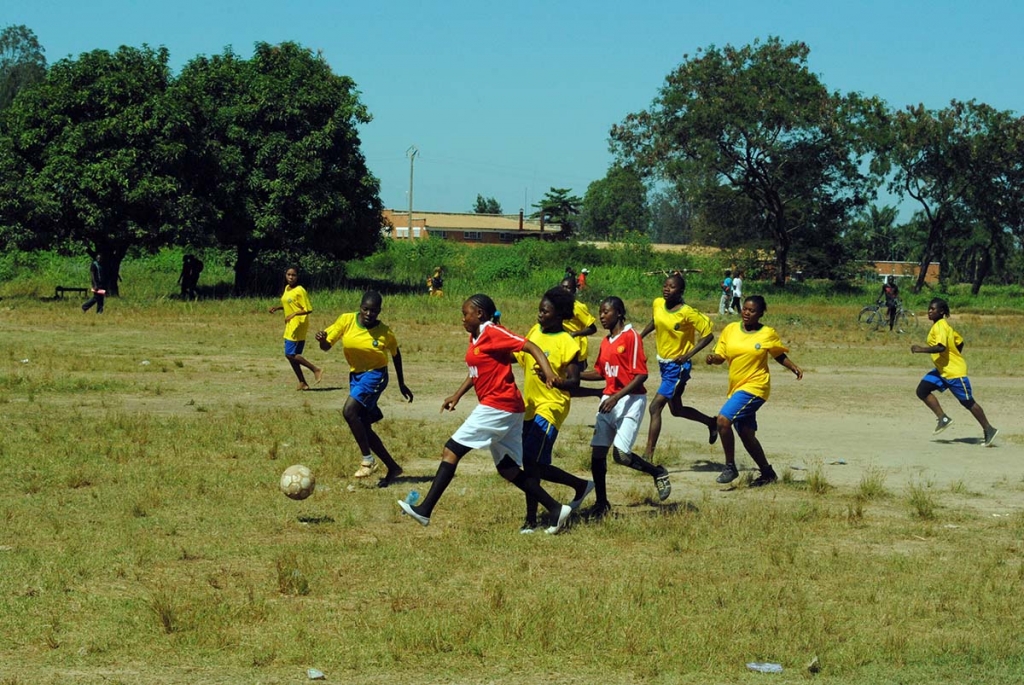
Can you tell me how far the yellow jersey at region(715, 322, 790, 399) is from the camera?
1120cm

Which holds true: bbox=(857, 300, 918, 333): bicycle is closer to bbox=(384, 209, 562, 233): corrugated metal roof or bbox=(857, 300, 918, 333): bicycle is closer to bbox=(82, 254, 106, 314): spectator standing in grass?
bbox=(82, 254, 106, 314): spectator standing in grass

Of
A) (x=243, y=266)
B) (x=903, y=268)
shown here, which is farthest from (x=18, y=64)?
(x=903, y=268)

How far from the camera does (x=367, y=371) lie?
11328 millimetres

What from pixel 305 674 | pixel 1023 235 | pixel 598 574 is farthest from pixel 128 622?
pixel 1023 235

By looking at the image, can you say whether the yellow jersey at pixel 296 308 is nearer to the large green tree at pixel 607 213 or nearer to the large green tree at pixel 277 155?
the large green tree at pixel 277 155

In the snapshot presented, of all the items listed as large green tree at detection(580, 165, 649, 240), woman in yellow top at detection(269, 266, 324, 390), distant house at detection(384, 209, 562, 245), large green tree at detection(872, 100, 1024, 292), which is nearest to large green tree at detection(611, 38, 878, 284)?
large green tree at detection(872, 100, 1024, 292)

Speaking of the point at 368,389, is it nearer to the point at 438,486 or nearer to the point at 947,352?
the point at 438,486

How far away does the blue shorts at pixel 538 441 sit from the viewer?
9.18 meters

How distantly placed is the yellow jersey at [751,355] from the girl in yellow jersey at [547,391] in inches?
98.1

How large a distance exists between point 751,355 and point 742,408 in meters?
0.49

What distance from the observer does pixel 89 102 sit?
37.7 metres

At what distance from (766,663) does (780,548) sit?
7.91 feet

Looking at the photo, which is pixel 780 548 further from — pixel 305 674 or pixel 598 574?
pixel 305 674

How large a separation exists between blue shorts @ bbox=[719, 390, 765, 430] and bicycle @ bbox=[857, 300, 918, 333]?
23843 mm
